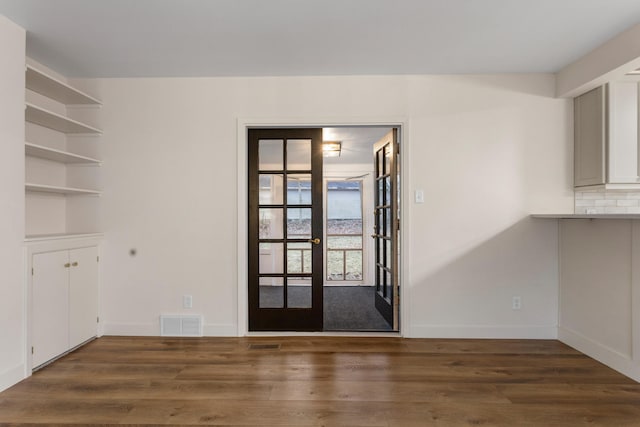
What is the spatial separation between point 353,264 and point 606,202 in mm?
3819

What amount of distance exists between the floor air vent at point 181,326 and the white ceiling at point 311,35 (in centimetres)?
222

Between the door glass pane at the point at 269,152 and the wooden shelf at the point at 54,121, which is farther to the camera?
the door glass pane at the point at 269,152

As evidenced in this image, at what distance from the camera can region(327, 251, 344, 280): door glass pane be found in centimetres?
628

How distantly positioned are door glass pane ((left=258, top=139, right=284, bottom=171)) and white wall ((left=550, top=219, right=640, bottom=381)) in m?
2.64

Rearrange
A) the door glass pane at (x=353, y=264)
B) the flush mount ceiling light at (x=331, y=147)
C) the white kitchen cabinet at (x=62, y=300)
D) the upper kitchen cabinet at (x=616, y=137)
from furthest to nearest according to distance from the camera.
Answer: the door glass pane at (x=353, y=264) < the flush mount ceiling light at (x=331, y=147) < the upper kitchen cabinet at (x=616, y=137) < the white kitchen cabinet at (x=62, y=300)

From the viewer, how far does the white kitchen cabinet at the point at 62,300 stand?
102 inches

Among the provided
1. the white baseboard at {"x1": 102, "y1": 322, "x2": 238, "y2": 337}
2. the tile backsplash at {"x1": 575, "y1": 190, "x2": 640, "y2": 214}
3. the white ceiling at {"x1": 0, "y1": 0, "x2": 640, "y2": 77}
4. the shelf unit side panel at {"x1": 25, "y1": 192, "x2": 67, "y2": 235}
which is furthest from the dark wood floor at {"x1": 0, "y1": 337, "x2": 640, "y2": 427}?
the white ceiling at {"x1": 0, "y1": 0, "x2": 640, "y2": 77}

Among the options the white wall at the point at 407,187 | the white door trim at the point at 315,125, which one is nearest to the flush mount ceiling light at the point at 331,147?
the white door trim at the point at 315,125

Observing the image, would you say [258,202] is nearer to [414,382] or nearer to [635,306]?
[414,382]

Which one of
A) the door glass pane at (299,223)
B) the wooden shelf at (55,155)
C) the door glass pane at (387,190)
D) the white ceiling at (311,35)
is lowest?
the door glass pane at (299,223)

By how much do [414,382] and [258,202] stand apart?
78.2 inches

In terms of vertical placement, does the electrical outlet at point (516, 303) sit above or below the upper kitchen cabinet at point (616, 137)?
below

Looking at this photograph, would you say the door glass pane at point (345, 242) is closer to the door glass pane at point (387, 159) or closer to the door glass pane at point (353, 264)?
the door glass pane at point (353, 264)

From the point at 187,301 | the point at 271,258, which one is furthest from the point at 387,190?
the point at 187,301
